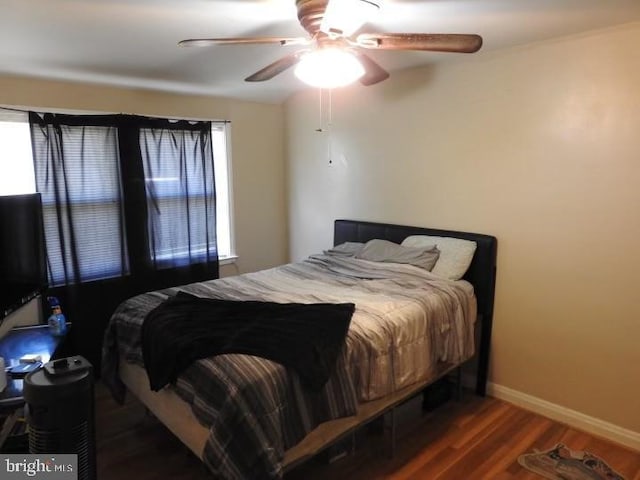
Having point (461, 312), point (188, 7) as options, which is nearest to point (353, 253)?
point (461, 312)

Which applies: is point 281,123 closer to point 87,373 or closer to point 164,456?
point 164,456

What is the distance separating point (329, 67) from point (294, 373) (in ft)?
4.58

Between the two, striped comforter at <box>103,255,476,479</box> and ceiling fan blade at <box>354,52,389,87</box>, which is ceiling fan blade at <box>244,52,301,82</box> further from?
striped comforter at <box>103,255,476,479</box>

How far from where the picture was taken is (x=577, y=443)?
255 centimetres

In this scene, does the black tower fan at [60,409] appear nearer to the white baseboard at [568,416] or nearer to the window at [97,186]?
the window at [97,186]

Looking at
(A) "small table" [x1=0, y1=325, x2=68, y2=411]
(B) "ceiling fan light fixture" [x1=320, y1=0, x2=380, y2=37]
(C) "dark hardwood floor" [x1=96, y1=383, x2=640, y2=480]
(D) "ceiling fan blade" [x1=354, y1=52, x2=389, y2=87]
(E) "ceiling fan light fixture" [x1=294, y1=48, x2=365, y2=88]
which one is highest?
(B) "ceiling fan light fixture" [x1=320, y1=0, x2=380, y2=37]

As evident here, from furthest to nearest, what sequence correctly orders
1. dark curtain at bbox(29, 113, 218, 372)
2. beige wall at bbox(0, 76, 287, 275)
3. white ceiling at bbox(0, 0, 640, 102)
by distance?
beige wall at bbox(0, 76, 287, 275)
dark curtain at bbox(29, 113, 218, 372)
white ceiling at bbox(0, 0, 640, 102)

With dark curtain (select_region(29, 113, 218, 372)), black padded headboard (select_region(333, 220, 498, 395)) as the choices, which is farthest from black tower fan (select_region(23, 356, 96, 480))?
black padded headboard (select_region(333, 220, 498, 395))

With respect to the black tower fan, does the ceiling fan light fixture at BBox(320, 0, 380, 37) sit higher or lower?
higher

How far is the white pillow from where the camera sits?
292 cm

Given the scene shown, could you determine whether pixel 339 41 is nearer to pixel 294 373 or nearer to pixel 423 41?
pixel 423 41

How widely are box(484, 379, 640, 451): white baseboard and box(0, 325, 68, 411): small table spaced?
2828 mm

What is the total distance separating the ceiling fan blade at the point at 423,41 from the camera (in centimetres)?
186

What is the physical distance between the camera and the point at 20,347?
8.04ft
